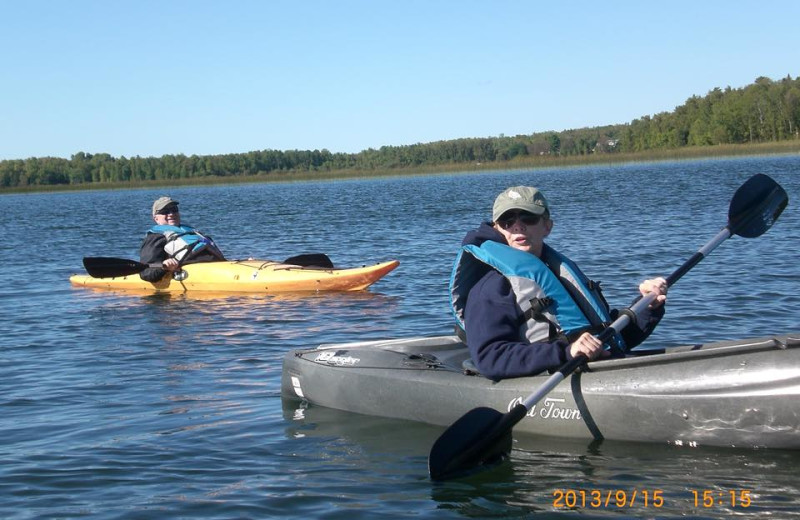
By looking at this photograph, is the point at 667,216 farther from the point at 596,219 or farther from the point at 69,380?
the point at 69,380

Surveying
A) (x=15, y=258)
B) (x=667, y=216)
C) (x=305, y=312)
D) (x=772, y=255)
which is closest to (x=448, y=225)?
(x=667, y=216)

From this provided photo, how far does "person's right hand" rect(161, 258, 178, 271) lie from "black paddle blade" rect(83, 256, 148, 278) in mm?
556

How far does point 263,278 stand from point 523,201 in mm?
7929

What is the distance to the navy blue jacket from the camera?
5.35 meters

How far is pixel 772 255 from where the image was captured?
13469mm

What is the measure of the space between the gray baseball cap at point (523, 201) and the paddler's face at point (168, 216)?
8254 mm

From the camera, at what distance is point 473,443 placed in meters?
5.18

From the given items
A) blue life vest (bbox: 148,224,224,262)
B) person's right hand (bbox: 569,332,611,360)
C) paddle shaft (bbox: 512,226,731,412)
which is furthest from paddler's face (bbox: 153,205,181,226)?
person's right hand (bbox: 569,332,611,360)

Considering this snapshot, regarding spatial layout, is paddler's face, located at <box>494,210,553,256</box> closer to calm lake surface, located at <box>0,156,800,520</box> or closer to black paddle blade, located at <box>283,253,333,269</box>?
calm lake surface, located at <box>0,156,800,520</box>

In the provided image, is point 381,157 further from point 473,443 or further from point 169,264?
point 473,443

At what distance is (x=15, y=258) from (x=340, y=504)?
668 inches

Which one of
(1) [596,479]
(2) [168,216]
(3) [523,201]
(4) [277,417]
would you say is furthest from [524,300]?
(2) [168,216]

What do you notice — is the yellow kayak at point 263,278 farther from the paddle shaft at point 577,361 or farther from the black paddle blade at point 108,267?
the paddle shaft at point 577,361

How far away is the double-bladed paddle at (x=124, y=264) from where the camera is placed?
523 inches
